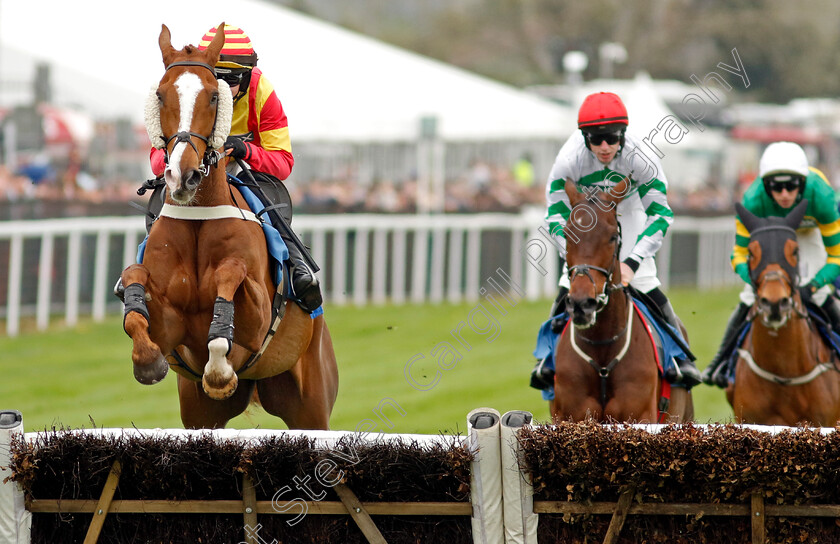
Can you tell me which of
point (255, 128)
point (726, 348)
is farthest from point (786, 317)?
point (255, 128)

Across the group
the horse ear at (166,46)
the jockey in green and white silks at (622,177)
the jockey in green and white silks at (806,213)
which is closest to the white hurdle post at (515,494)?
the jockey in green and white silks at (622,177)

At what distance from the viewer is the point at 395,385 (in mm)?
10070

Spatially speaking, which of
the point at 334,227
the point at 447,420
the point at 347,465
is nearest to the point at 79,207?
the point at 334,227

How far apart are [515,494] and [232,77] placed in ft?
6.96

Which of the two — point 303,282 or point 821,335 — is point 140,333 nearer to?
point 303,282

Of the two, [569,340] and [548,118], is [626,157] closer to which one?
[569,340]

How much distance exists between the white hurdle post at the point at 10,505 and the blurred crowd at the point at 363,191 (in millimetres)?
7824

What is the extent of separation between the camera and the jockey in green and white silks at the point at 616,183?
16.9 ft

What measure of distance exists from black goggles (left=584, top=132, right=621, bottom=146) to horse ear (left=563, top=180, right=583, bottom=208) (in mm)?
342

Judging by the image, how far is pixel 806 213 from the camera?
19.8 ft

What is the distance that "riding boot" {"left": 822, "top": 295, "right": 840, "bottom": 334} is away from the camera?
20.0ft

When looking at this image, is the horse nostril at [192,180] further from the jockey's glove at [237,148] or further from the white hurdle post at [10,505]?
the white hurdle post at [10,505]

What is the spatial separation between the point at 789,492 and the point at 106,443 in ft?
7.94

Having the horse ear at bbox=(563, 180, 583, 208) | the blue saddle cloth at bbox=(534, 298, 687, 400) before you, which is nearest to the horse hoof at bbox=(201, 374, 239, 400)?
the horse ear at bbox=(563, 180, 583, 208)
